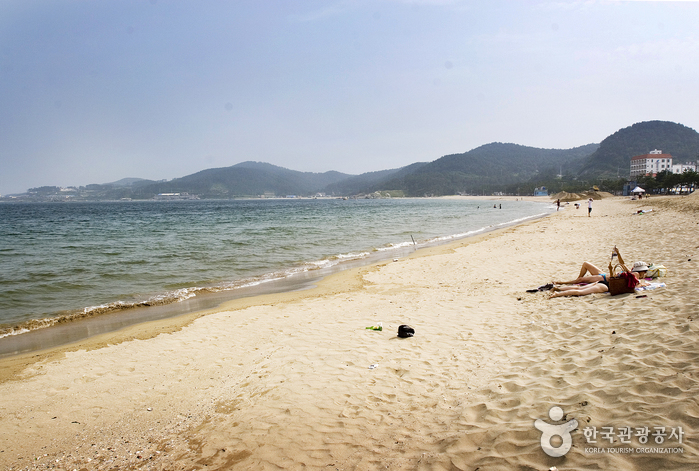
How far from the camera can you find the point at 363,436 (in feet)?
12.0

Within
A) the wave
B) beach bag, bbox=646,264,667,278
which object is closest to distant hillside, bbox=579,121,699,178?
the wave

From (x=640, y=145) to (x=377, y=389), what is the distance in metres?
216

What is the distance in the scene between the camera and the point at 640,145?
16625cm

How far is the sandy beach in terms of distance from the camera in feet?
10.7

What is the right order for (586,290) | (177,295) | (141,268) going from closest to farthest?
(586,290), (177,295), (141,268)

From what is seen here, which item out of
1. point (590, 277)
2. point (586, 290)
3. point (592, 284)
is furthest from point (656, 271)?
point (586, 290)

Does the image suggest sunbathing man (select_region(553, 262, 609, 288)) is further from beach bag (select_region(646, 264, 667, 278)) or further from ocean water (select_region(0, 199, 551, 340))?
ocean water (select_region(0, 199, 551, 340))

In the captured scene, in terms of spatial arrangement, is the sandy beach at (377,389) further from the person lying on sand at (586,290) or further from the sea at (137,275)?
the sea at (137,275)

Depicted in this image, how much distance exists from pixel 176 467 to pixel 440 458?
255cm

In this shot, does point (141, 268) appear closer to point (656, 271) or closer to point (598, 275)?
point (598, 275)

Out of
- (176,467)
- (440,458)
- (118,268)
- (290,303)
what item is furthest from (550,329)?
(118,268)

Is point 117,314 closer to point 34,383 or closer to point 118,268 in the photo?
point 34,383

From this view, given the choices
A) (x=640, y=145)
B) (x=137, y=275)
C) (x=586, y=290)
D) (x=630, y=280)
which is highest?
(x=640, y=145)

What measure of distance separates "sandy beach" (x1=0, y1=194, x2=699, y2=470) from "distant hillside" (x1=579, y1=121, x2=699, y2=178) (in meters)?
179
